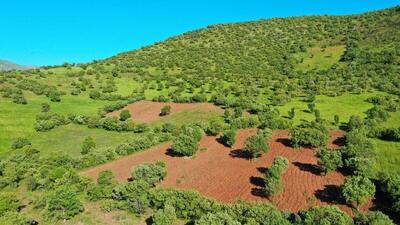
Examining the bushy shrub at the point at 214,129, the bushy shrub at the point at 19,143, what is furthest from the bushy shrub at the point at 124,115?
the bushy shrub at the point at 214,129

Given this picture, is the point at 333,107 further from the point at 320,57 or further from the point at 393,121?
the point at 320,57

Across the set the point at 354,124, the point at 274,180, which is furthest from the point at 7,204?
the point at 354,124

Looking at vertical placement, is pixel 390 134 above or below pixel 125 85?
below

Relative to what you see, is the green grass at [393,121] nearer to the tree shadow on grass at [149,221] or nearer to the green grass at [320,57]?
the tree shadow on grass at [149,221]

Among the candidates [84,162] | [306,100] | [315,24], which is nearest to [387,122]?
[306,100]

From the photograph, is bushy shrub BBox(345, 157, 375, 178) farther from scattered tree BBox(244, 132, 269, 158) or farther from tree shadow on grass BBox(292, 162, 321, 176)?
scattered tree BBox(244, 132, 269, 158)

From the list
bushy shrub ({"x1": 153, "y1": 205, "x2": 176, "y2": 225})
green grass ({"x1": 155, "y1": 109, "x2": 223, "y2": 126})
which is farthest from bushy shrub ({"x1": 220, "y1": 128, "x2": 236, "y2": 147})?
bushy shrub ({"x1": 153, "y1": 205, "x2": 176, "y2": 225})
